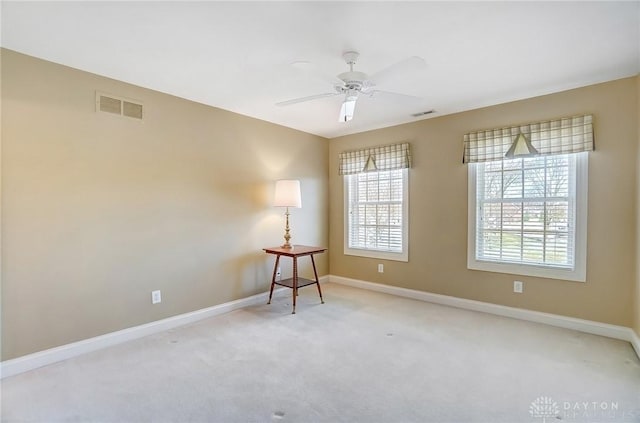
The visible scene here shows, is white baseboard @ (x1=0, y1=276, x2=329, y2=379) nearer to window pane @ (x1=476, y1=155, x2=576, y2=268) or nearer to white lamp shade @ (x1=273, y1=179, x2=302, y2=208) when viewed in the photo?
white lamp shade @ (x1=273, y1=179, x2=302, y2=208)

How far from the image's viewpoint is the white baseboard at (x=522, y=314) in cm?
292

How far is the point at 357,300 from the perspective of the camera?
4.19 m

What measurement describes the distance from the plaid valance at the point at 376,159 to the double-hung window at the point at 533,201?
819 mm

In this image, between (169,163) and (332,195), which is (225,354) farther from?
(332,195)

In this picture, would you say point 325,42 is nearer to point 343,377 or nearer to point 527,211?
point 343,377

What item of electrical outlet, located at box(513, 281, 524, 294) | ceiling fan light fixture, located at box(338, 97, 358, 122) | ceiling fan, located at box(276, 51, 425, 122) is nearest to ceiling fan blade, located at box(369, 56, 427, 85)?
ceiling fan, located at box(276, 51, 425, 122)

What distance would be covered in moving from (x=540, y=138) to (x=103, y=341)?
14.9 feet

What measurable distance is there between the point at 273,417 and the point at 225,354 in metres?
0.95

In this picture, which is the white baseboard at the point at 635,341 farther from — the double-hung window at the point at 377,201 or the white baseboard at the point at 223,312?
the double-hung window at the point at 377,201

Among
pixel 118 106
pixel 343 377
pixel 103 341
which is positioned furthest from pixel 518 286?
pixel 118 106

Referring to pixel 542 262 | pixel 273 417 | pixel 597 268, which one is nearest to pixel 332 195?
→ pixel 542 262

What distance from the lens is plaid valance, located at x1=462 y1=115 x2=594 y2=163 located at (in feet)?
10.0

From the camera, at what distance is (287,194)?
3.99 m

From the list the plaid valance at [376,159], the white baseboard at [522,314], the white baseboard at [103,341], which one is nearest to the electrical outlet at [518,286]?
the white baseboard at [522,314]
